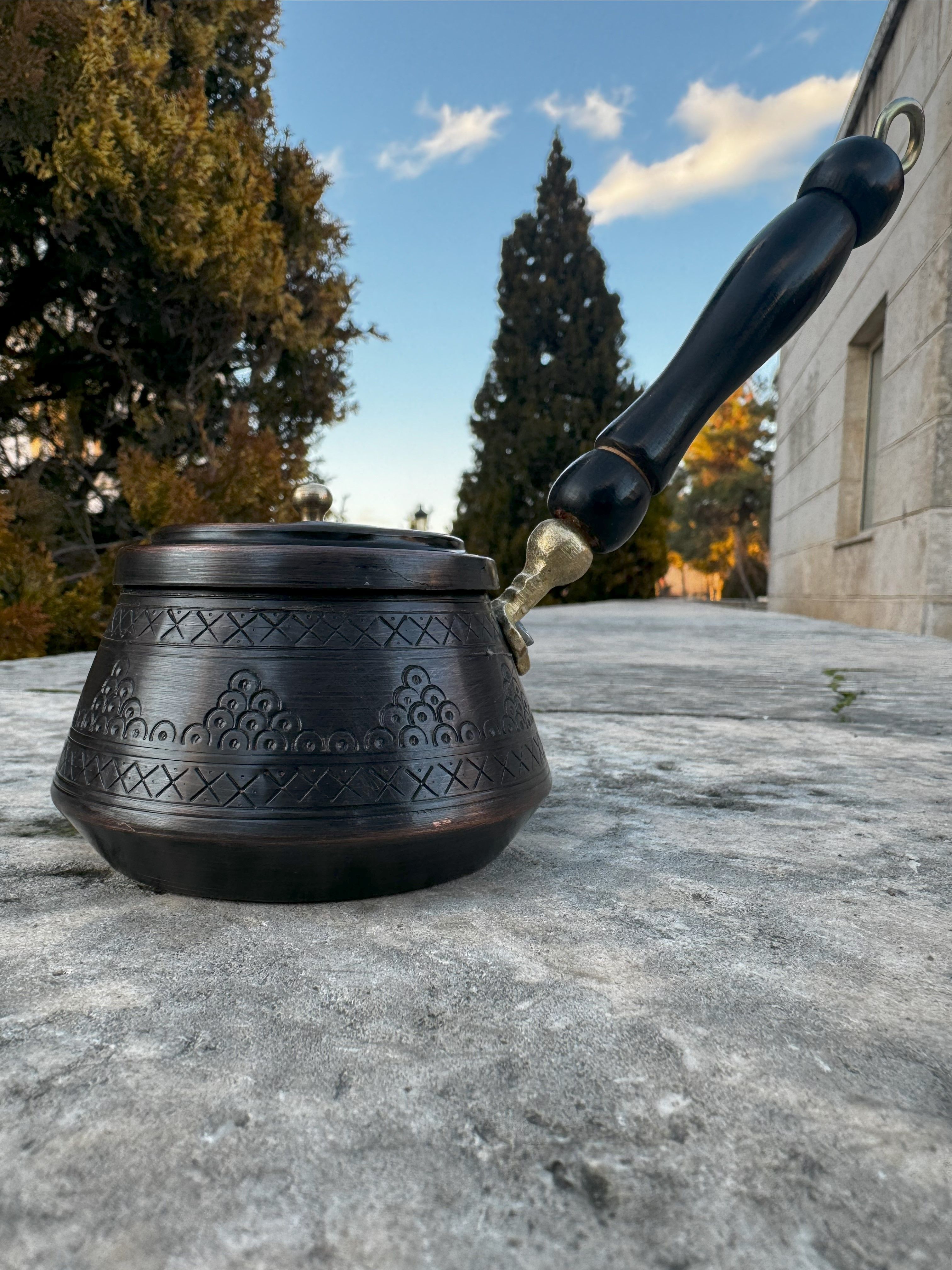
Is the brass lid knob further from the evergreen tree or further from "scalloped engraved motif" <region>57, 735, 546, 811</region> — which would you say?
the evergreen tree

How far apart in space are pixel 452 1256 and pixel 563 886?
0.55m

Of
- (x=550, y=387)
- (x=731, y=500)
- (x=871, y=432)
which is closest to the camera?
(x=871, y=432)

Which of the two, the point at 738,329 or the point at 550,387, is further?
the point at 550,387

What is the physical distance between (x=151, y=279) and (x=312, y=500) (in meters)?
4.94

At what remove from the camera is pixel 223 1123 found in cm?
53

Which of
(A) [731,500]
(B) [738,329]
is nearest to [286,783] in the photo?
(B) [738,329]

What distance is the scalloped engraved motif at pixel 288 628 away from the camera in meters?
0.84

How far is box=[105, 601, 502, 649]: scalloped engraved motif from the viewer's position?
2.75 feet

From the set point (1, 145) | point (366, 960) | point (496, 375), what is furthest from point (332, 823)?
point (496, 375)

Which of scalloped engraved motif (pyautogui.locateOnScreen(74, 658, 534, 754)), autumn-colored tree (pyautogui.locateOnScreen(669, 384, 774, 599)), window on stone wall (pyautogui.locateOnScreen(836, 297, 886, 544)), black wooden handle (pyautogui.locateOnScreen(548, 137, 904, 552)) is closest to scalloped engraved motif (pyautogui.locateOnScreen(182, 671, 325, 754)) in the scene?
scalloped engraved motif (pyautogui.locateOnScreen(74, 658, 534, 754))

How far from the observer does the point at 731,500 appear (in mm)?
23500

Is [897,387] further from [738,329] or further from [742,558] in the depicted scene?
[742,558]

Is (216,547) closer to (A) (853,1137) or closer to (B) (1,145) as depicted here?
(A) (853,1137)

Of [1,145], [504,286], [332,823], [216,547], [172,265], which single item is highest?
[504,286]
